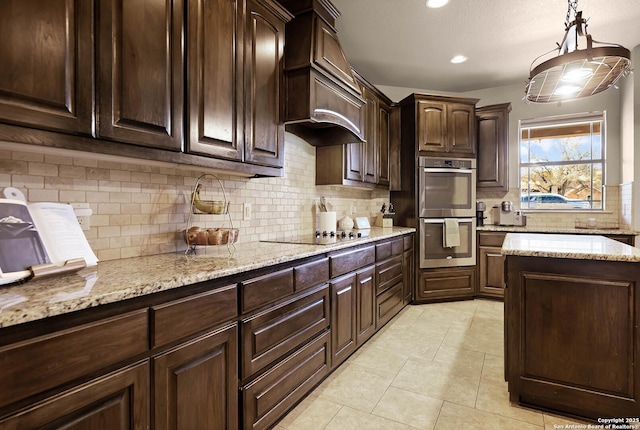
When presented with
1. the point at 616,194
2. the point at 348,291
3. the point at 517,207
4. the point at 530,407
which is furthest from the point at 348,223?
the point at 616,194

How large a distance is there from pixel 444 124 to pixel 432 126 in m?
0.17

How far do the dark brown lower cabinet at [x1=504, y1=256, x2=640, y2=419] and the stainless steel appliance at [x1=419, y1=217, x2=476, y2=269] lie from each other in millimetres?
2054

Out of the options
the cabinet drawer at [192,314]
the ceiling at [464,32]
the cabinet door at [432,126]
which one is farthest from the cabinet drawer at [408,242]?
the cabinet drawer at [192,314]

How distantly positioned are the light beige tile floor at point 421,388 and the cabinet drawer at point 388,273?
444 mm

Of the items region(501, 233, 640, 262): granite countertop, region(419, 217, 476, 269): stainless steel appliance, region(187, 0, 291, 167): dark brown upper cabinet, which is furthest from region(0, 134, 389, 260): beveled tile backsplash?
region(419, 217, 476, 269): stainless steel appliance

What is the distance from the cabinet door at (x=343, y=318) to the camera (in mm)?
2295

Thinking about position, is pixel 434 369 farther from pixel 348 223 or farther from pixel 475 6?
pixel 475 6

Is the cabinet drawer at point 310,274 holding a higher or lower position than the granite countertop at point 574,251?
lower

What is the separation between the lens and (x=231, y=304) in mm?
1434

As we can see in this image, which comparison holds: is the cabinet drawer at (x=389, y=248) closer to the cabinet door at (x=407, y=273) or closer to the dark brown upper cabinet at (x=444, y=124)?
the cabinet door at (x=407, y=273)

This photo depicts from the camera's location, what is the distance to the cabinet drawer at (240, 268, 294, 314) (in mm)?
1511

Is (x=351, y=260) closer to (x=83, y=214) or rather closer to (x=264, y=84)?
(x=264, y=84)

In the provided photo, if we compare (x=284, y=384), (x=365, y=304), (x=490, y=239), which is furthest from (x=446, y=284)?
(x=284, y=384)

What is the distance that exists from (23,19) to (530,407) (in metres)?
2.95
